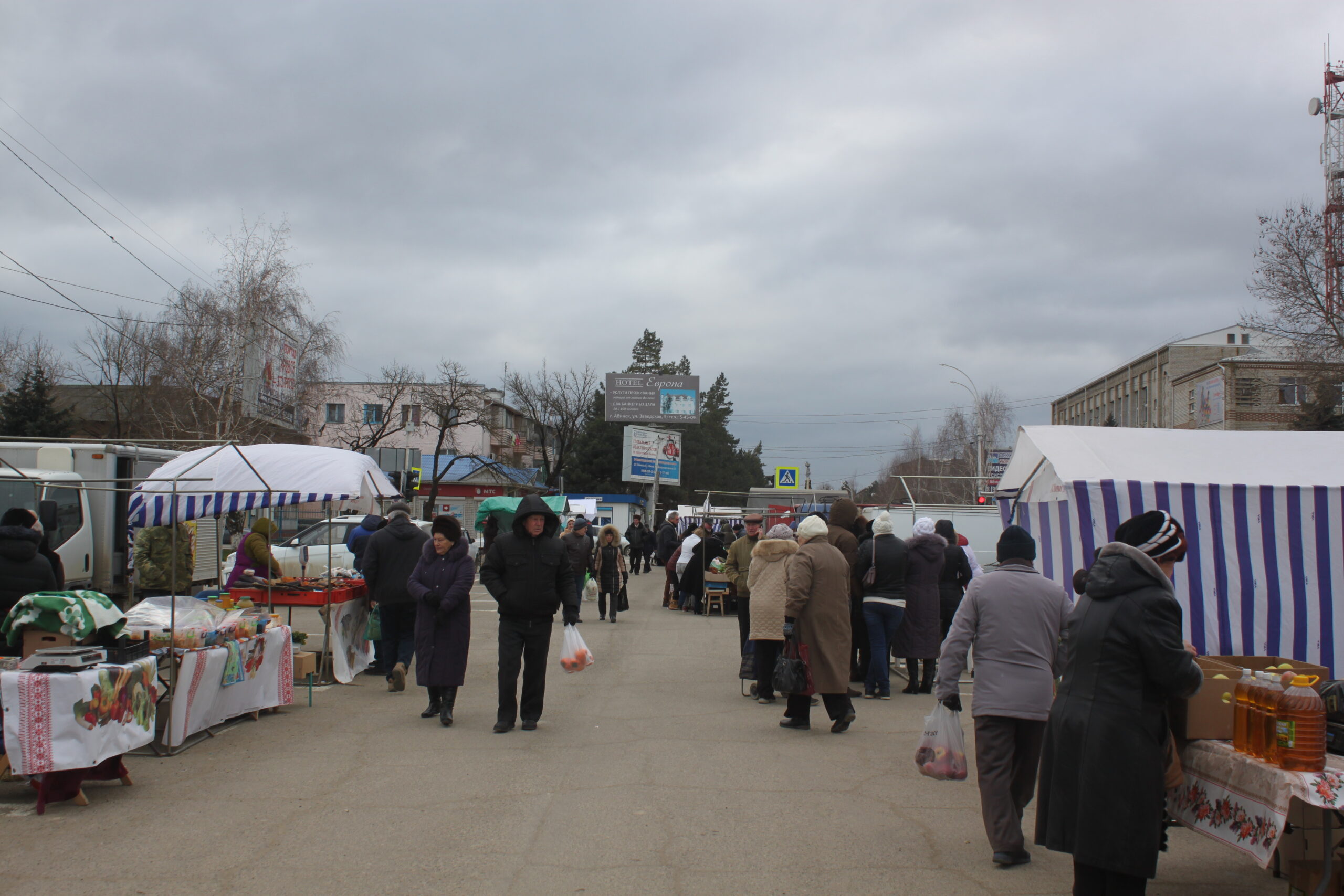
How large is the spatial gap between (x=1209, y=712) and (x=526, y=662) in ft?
17.6

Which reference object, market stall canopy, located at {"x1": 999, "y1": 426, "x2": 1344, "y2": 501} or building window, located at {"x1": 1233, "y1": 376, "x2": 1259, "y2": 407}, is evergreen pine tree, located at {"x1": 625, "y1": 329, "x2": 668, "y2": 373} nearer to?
building window, located at {"x1": 1233, "y1": 376, "x2": 1259, "y2": 407}

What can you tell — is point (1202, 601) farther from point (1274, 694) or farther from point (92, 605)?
point (92, 605)

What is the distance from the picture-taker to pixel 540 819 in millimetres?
5668

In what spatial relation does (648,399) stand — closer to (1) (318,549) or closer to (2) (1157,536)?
(1) (318,549)

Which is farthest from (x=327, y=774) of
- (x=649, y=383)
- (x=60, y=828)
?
(x=649, y=383)

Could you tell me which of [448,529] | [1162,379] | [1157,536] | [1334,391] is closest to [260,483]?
[448,529]

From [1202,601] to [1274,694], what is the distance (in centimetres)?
399

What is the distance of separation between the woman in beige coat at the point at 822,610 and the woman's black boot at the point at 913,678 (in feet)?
8.08

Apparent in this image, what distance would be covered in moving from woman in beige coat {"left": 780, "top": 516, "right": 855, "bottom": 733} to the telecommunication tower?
78.1ft

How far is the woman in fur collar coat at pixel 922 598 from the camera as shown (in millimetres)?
9969

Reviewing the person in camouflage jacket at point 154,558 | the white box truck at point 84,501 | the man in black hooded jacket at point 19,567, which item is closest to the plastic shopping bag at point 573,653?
the man in black hooded jacket at point 19,567

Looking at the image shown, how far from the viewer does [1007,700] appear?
4996 millimetres

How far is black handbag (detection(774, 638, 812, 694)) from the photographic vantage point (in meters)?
7.86

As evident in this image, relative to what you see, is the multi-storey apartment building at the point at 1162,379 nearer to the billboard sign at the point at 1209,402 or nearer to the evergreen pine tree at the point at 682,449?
the billboard sign at the point at 1209,402
